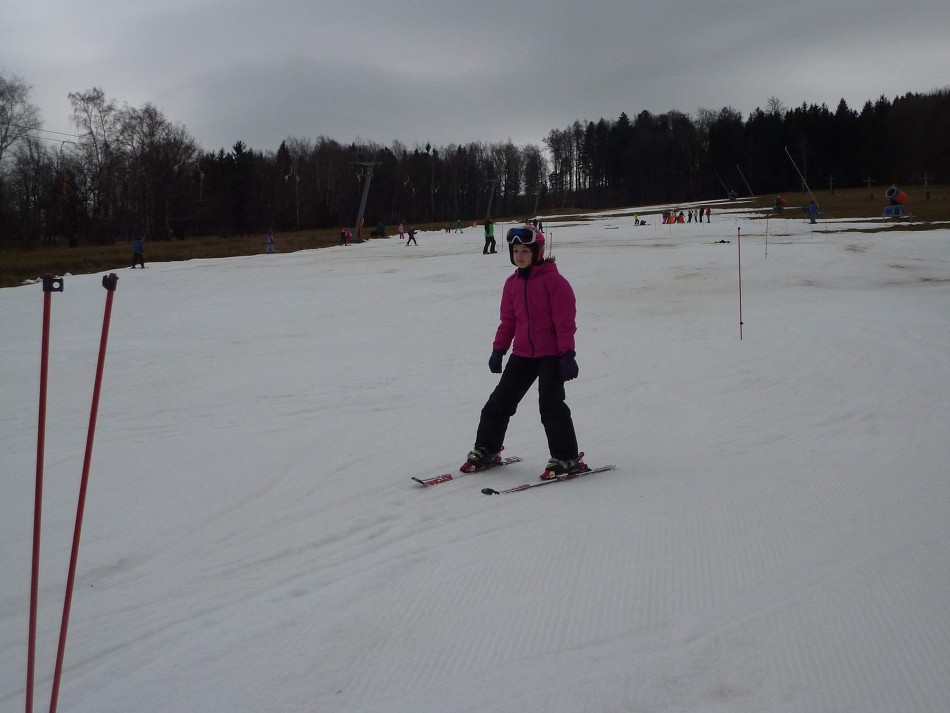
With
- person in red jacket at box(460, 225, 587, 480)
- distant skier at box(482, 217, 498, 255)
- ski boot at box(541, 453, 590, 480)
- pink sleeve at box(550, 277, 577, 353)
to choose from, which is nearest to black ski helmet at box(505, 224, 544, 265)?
person in red jacket at box(460, 225, 587, 480)

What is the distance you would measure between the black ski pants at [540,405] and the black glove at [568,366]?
11 cm

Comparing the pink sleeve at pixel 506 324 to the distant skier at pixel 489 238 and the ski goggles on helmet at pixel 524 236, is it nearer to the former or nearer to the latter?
the ski goggles on helmet at pixel 524 236

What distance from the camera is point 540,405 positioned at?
19.7 feet

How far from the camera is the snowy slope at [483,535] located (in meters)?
3.16

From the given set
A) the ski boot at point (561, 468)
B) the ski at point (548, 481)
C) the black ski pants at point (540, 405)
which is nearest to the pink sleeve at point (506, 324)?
the black ski pants at point (540, 405)

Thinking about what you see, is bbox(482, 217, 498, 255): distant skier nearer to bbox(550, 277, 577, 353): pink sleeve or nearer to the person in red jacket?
the person in red jacket

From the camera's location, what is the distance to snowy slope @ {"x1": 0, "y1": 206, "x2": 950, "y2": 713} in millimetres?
3162

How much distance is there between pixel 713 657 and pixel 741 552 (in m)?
1.23

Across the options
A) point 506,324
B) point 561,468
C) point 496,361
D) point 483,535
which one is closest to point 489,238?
point 506,324

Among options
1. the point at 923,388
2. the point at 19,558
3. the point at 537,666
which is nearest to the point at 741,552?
the point at 537,666

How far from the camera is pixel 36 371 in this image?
11289 mm

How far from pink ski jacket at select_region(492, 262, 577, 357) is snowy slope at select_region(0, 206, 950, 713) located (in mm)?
1033

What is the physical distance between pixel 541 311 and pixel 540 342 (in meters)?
0.23

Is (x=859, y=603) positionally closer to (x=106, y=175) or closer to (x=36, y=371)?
(x=36, y=371)
